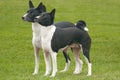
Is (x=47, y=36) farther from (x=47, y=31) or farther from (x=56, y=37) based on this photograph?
(x=56, y=37)

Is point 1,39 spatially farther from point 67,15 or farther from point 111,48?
point 67,15

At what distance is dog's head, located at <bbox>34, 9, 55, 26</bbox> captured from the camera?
12094mm

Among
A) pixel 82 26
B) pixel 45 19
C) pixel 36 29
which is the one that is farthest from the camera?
pixel 82 26

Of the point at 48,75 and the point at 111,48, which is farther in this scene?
the point at 111,48

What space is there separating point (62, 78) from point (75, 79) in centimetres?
46

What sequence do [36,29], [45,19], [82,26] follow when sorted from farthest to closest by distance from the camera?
[82,26]
[36,29]
[45,19]

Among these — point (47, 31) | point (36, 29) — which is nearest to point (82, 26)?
point (47, 31)

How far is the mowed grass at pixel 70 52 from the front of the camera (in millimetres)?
13925

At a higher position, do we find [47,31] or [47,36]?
[47,31]

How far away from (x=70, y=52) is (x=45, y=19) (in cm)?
805

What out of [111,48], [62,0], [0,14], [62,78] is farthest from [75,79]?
[62,0]

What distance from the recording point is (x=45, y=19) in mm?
12133

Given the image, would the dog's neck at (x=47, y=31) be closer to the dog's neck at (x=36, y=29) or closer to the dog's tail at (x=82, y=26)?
the dog's neck at (x=36, y=29)

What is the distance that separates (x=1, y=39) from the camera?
2409 centimetres
